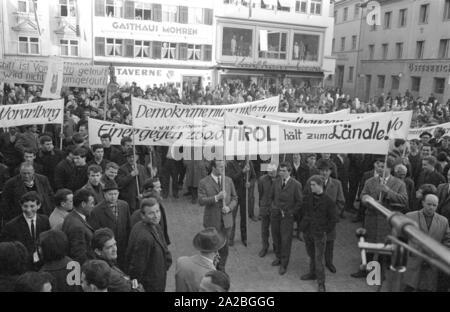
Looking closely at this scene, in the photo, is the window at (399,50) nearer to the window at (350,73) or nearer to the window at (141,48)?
the window at (350,73)

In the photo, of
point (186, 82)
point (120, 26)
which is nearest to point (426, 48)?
point (186, 82)

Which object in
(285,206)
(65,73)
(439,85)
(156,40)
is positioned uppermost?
(156,40)

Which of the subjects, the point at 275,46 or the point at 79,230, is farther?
the point at 275,46

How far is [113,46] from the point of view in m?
32.7

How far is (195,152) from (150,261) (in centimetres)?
571

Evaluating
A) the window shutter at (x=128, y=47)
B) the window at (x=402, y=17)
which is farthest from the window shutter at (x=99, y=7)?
the window at (x=402, y=17)

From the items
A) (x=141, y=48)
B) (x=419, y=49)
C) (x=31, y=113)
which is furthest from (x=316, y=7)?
(x=31, y=113)

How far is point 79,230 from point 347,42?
1826 inches

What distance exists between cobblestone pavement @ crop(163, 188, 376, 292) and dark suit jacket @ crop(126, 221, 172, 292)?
1.62 metres

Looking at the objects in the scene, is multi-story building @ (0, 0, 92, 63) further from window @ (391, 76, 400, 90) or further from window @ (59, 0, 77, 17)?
window @ (391, 76, 400, 90)

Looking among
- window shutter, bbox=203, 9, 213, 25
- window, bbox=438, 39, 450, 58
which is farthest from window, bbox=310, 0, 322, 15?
window, bbox=438, 39, 450, 58

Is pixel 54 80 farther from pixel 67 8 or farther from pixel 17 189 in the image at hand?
pixel 67 8

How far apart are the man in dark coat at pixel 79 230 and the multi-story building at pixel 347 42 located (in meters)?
43.1
